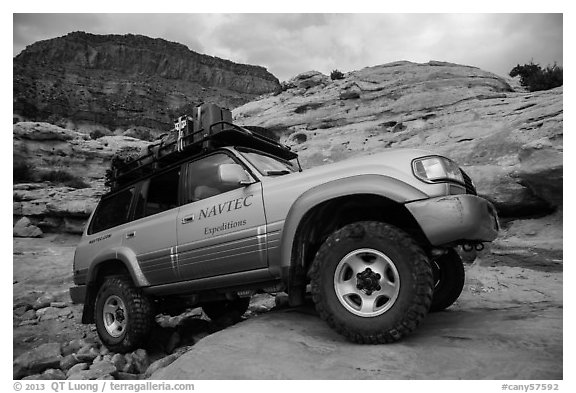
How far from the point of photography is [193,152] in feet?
13.8

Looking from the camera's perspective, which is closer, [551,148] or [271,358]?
[271,358]

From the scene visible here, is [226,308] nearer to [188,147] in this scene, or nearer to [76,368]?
[76,368]

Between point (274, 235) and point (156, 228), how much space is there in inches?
66.2

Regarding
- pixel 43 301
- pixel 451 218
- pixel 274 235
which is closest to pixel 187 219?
pixel 274 235

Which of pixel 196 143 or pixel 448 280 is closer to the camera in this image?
pixel 448 280

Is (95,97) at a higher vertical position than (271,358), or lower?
higher

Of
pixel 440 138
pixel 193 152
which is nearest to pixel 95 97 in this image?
pixel 440 138

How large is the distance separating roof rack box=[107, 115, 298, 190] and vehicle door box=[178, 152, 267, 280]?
8.9 inches

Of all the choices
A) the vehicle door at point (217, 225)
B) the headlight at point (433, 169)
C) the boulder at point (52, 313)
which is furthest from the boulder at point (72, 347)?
the headlight at point (433, 169)

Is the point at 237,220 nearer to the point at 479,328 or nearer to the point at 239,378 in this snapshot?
the point at 239,378

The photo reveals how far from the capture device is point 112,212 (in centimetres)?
490

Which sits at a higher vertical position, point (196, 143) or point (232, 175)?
point (196, 143)

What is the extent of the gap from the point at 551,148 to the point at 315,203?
5768 millimetres

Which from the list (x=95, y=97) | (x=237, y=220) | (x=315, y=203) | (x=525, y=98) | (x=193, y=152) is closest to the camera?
(x=315, y=203)
